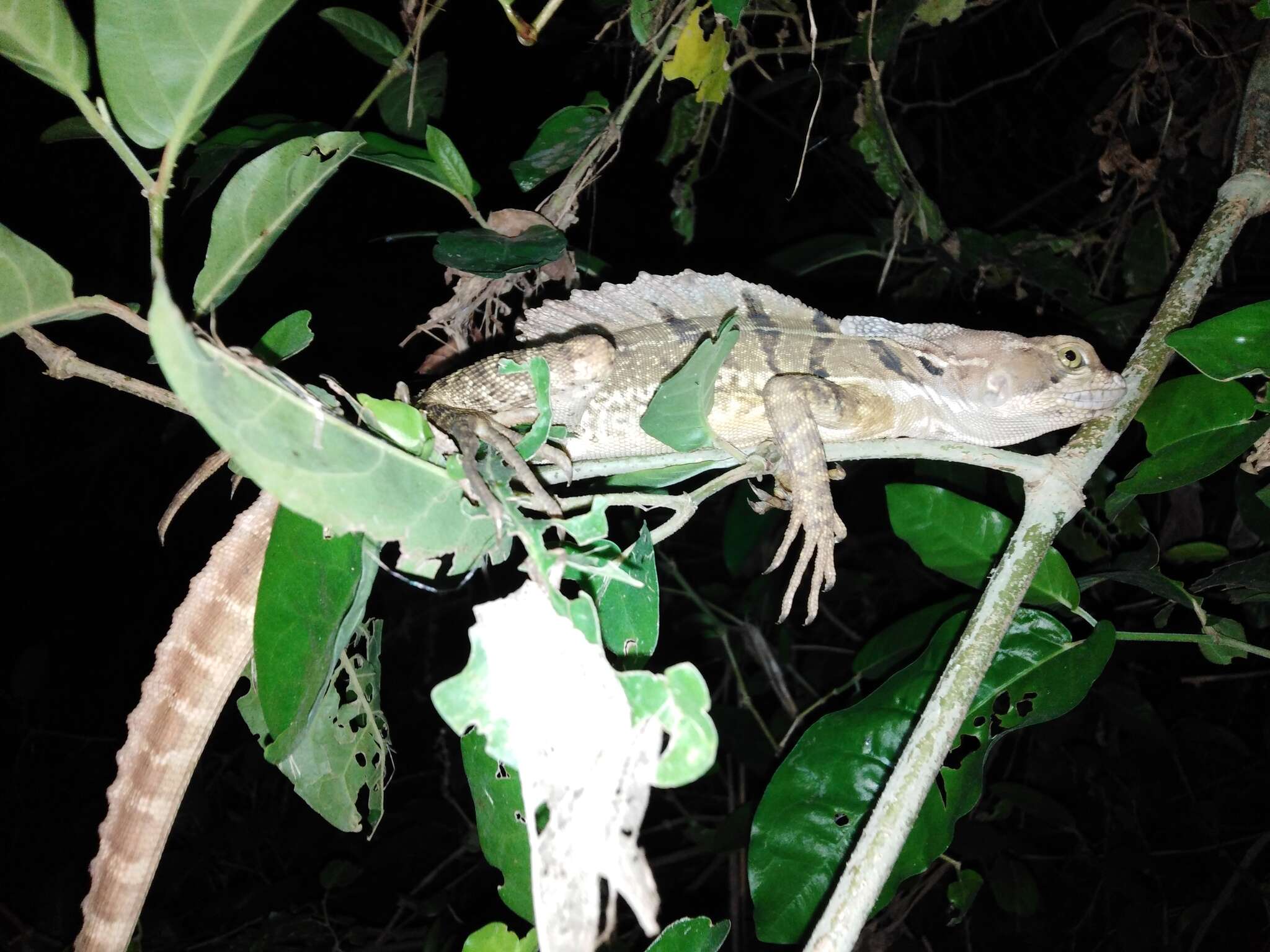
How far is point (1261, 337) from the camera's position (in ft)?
5.39

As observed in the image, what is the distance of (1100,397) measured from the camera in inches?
83.5

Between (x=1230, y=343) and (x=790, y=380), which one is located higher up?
(x=1230, y=343)

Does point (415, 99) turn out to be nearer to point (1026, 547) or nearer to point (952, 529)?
point (952, 529)

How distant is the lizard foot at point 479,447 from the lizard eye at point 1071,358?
162 centimetres

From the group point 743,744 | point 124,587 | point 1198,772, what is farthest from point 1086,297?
point 124,587

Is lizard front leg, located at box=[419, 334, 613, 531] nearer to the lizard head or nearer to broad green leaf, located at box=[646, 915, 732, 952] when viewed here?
broad green leaf, located at box=[646, 915, 732, 952]

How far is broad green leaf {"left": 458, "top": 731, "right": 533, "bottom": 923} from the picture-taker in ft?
4.73

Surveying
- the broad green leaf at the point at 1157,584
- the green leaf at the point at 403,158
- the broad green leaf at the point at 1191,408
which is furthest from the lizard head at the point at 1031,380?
the green leaf at the point at 403,158

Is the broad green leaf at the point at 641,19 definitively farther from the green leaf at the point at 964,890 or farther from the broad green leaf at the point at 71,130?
the green leaf at the point at 964,890

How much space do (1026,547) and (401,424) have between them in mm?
1240

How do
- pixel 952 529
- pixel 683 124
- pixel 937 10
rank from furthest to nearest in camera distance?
1. pixel 683 124
2. pixel 937 10
3. pixel 952 529

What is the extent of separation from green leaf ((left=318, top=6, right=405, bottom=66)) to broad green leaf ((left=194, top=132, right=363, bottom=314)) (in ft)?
4.19

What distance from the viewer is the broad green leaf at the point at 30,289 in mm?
1062

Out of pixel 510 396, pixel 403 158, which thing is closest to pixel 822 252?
pixel 510 396
